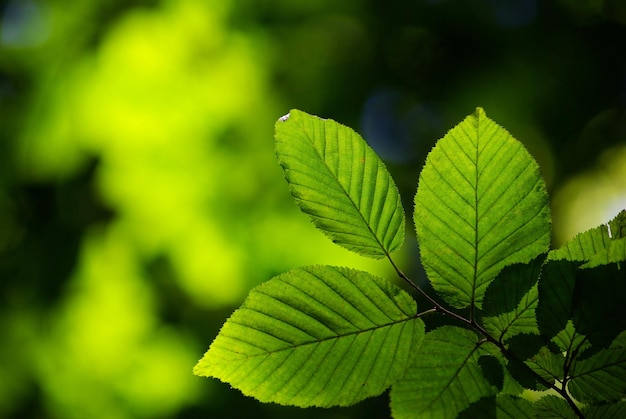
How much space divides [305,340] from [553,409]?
161 millimetres

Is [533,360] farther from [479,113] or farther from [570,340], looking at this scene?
[479,113]

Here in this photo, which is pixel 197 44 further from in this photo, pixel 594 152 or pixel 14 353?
pixel 594 152

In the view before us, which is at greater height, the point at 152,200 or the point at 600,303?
the point at 152,200

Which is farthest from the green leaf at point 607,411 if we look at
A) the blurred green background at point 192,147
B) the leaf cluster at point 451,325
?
the blurred green background at point 192,147

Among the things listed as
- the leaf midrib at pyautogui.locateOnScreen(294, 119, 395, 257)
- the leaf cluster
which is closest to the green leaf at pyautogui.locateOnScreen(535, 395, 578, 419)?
the leaf cluster

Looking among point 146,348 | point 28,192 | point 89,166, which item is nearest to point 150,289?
point 146,348

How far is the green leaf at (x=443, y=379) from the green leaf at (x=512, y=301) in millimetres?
16

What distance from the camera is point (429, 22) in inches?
203

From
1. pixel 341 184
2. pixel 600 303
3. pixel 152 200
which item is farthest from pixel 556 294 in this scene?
pixel 152 200

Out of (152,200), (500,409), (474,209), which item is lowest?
(500,409)

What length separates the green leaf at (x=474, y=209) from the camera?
1.23 feet

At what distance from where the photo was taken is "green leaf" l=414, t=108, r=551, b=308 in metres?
0.37

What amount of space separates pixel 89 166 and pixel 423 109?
261 cm

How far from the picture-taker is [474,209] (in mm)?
379
